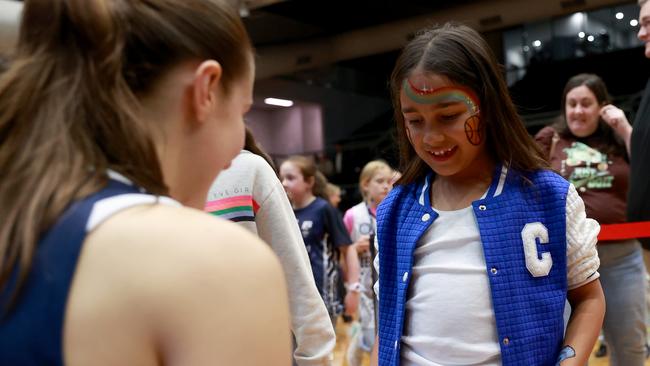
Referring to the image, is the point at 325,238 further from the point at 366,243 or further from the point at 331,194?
the point at 331,194

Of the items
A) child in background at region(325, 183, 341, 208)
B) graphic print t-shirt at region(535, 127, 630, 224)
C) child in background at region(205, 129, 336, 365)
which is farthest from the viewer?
child in background at region(325, 183, 341, 208)

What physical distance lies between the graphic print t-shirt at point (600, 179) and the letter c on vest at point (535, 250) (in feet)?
5.07

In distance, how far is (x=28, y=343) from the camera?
0.61 meters

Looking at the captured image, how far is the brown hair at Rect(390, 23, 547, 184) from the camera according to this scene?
1483 mm

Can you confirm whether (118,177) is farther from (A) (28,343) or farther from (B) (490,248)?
(B) (490,248)

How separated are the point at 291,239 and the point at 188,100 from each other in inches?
35.6

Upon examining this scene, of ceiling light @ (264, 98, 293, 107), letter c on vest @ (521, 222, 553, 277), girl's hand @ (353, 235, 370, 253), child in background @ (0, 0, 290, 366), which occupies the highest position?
ceiling light @ (264, 98, 293, 107)

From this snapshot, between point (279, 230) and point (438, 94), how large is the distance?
1.66 feet

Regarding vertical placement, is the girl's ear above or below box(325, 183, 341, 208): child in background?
above

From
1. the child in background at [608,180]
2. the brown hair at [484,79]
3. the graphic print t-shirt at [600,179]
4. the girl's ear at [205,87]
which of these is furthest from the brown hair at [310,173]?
the girl's ear at [205,87]

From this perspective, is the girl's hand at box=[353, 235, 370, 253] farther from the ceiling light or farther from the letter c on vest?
the ceiling light

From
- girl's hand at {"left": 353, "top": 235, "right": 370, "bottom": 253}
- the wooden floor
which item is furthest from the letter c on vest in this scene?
girl's hand at {"left": 353, "top": 235, "right": 370, "bottom": 253}

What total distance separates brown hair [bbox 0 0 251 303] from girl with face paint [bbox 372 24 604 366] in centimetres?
85

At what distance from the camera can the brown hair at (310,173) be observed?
166 inches
